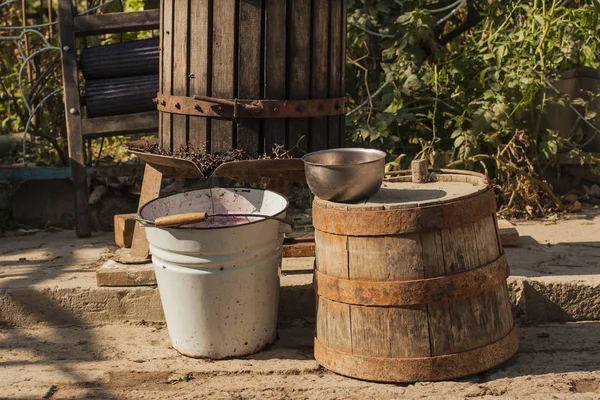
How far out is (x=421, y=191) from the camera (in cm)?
388

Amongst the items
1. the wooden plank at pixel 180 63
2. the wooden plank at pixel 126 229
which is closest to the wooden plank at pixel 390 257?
the wooden plank at pixel 180 63

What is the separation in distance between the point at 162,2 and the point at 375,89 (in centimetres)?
216

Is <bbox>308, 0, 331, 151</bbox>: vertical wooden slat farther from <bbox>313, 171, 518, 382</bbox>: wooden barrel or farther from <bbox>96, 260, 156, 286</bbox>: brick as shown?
<bbox>96, 260, 156, 286</bbox>: brick

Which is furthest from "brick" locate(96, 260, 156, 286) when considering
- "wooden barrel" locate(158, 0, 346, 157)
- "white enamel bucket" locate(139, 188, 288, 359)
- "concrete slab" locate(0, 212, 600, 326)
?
"wooden barrel" locate(158, 0, 346, 157)

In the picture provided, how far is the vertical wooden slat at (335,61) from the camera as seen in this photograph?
4.33m

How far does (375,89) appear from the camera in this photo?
20.4 feet

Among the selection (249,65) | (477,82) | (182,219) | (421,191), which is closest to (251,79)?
(249,65)

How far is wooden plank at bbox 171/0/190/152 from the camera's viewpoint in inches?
167

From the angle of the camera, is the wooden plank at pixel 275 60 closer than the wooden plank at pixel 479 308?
No

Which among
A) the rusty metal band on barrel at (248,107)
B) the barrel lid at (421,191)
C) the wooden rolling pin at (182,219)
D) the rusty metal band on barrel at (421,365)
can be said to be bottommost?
the rusty metal band on barrel at (421,365)

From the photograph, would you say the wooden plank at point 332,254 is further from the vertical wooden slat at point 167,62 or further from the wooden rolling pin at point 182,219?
the vertical wooden slat at point 167,62

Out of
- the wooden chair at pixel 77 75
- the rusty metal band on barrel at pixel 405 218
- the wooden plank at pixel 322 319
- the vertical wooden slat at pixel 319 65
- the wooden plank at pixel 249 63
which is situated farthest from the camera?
the wooden chair at pixel 77 75

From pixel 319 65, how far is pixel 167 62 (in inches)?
29.5

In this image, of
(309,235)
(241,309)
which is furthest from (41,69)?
(241,309)
